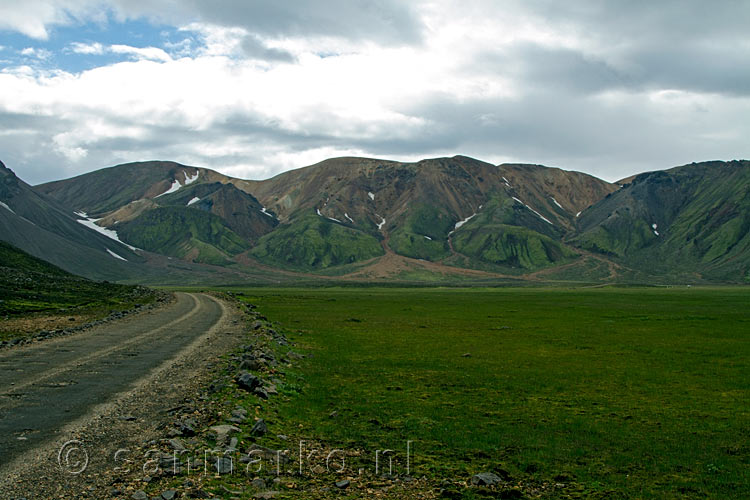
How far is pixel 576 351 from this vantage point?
39.4 m

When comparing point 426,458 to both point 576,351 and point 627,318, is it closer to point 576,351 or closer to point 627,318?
point 576,351

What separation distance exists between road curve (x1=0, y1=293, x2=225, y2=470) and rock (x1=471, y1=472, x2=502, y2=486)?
429 inches

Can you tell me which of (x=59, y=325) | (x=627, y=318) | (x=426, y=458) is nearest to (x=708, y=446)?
(x=426, y=458)

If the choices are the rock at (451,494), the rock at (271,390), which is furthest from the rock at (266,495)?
the rock at (271,390)

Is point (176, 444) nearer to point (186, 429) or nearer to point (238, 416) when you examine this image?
point (186, 429)

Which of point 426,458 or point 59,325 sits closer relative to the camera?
point 426,458

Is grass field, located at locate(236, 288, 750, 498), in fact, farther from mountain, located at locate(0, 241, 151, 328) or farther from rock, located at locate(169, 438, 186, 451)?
mountain, located at locate(0, 241, 151, 328)

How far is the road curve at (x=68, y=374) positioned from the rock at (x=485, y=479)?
10.9 meters

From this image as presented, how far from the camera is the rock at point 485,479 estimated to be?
12.8m

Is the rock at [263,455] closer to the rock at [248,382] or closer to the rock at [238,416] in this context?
the rock at [238,416]

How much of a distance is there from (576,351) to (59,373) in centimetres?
3340

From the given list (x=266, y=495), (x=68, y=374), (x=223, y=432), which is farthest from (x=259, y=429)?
(x=68, y=374)

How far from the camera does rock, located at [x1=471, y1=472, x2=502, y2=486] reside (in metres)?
12.8

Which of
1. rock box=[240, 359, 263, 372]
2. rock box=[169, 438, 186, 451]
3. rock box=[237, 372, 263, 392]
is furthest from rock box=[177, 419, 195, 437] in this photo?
rock box=[240, 359, 263, 372]
